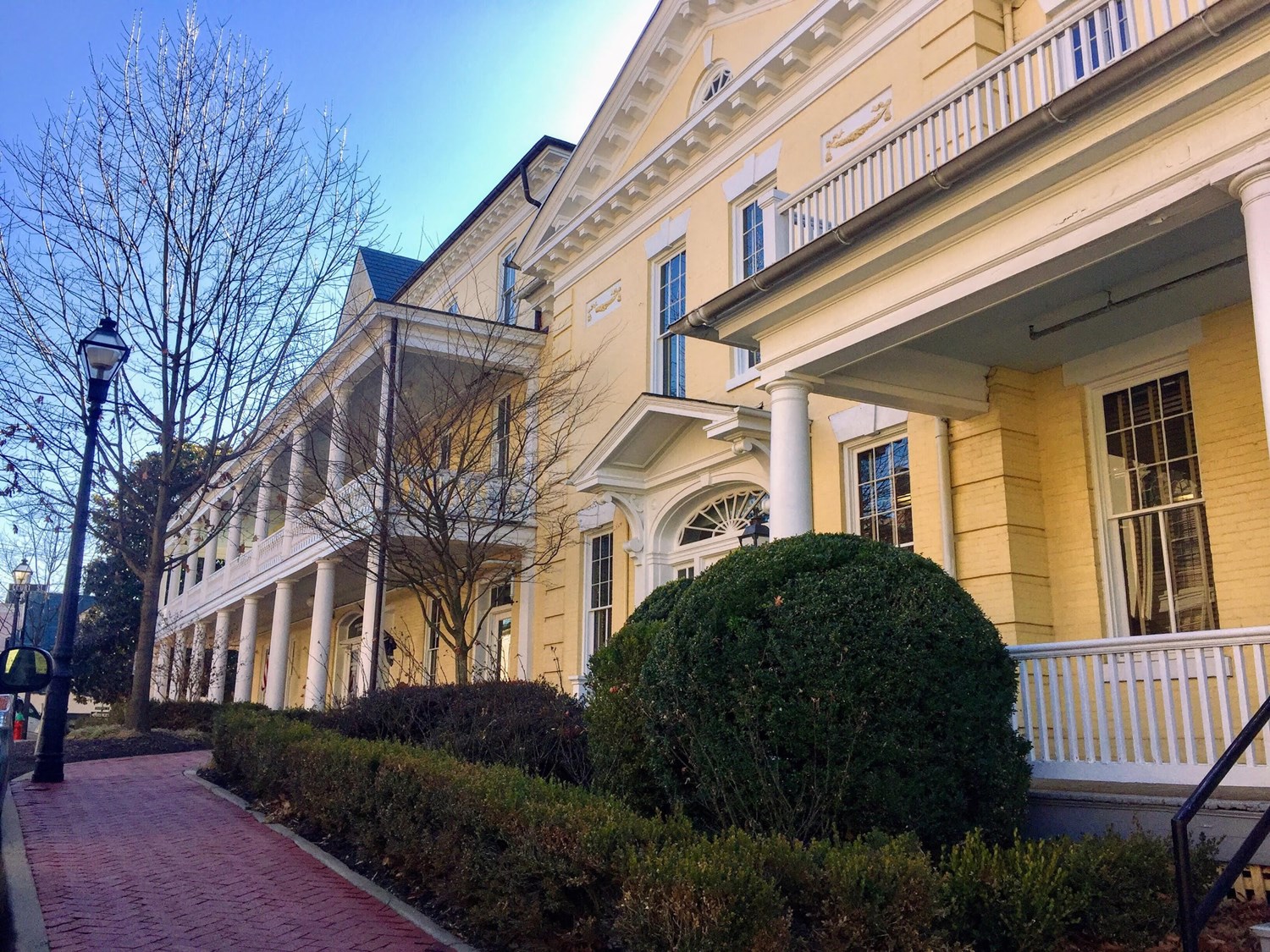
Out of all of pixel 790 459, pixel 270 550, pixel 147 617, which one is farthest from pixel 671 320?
pixel 270 550

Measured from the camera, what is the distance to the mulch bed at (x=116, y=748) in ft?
44.7

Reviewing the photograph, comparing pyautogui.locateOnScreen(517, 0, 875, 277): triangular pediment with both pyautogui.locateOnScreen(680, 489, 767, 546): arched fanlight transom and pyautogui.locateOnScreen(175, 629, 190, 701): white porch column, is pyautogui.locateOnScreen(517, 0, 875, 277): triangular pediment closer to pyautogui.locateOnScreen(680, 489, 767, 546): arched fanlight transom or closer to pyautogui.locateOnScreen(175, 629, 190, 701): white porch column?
pyautogui.locateOnScreen(680, 489, 767, 546): arched fanlight transom

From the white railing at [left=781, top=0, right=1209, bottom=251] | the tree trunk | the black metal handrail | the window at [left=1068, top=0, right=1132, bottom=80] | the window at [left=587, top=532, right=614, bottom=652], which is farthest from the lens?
the tree trunk

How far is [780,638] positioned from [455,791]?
209cm

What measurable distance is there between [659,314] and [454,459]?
3.67m

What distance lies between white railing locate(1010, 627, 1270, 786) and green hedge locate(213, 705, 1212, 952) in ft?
4.34

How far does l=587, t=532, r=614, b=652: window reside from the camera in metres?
15.4

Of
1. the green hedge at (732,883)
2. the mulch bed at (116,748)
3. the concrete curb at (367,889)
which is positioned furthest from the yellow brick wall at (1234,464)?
the mulch bed at (116,748)

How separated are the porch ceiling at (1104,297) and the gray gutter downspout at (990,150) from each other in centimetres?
80

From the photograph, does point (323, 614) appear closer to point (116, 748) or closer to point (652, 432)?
point (116, 748)

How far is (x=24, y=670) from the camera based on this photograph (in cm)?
538

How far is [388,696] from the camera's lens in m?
11.1

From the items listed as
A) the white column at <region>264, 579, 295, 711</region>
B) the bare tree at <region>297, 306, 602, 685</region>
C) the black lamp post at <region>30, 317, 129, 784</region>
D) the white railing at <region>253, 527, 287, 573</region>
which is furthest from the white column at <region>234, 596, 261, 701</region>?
the black lamp post at <region>30, 317, 129, 784</region>

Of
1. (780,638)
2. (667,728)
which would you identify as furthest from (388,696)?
(780,638)
